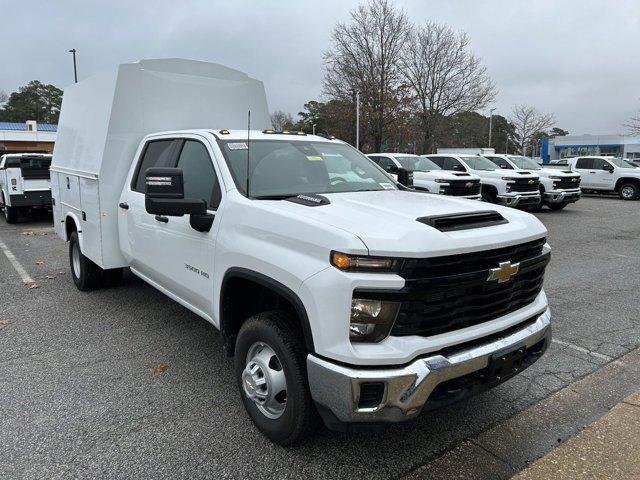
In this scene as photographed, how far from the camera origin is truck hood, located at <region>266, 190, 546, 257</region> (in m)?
2.38

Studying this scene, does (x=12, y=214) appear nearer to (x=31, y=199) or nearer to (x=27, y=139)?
(x=31, y=199)

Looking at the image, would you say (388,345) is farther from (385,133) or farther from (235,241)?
(385,133)

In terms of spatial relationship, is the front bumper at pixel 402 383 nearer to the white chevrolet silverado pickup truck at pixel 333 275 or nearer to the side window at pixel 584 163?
the white chevrolet silverado pickup truck at pixel 333 275

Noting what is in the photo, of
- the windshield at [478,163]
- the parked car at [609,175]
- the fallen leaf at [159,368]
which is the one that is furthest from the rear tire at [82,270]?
the parked car at [609,175]

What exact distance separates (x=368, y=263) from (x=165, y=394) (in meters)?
2.12

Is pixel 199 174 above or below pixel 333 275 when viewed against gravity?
above

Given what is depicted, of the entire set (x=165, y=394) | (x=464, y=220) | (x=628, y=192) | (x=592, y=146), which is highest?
(x=592, y=146)

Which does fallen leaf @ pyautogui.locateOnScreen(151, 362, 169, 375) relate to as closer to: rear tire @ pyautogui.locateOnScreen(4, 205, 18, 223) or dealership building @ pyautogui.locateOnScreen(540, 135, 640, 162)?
rear tire @ pyautogui.locateOnScreen(4, 205, 18, 223)

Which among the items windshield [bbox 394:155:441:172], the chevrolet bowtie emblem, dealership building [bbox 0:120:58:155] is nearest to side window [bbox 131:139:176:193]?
→ the chevrolet bowtie emblem

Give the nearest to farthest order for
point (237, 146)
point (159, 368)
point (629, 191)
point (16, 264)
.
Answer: point (237, 146) < point (159, 368) < point (16, 264) < point (629, 191)

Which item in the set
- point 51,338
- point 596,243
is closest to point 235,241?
point 51,338

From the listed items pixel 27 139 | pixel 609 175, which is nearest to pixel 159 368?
pixel 609 175

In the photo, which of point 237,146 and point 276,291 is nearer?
point 276,291

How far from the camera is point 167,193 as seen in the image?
10.3ft
